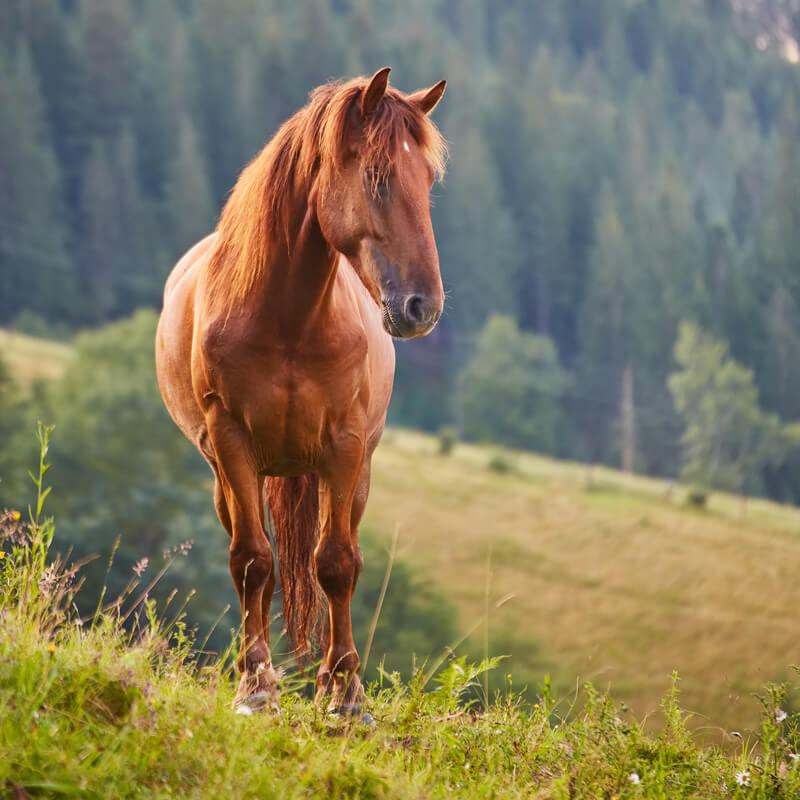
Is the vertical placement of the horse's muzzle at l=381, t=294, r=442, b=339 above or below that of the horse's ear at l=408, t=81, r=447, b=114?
below

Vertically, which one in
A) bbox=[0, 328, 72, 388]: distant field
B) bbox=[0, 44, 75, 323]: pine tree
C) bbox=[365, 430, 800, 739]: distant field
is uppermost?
bbox=[0, 44, 75, 323]: pine tree

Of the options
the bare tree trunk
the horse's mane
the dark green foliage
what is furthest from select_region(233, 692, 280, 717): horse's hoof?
the dark green foliage

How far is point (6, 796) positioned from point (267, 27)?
97678 millimetres

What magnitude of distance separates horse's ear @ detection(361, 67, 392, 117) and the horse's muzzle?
916mm

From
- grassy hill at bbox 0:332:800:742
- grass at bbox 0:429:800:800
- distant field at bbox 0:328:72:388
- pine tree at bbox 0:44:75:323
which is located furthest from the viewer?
pine tree at bbox 0:44:75:323

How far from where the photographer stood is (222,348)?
194 inches

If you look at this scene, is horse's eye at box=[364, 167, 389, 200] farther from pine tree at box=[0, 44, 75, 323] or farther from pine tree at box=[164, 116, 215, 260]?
pine tree at box=[164, 116, 215, 260]

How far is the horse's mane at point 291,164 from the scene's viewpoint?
4.54 m

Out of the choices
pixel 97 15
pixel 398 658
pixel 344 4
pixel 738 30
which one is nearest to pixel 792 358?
pixel 398 658

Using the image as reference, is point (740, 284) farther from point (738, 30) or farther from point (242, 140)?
point (738, 30)

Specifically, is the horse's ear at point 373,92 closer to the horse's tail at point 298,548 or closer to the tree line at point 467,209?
the horse's tail at point 298,548

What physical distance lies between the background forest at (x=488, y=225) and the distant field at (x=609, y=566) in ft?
58.0

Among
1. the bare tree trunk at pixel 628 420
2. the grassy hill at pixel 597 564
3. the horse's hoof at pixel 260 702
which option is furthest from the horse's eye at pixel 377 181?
the bare tree trunk at pixel 628 420

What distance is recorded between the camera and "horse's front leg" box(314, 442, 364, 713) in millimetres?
5020
